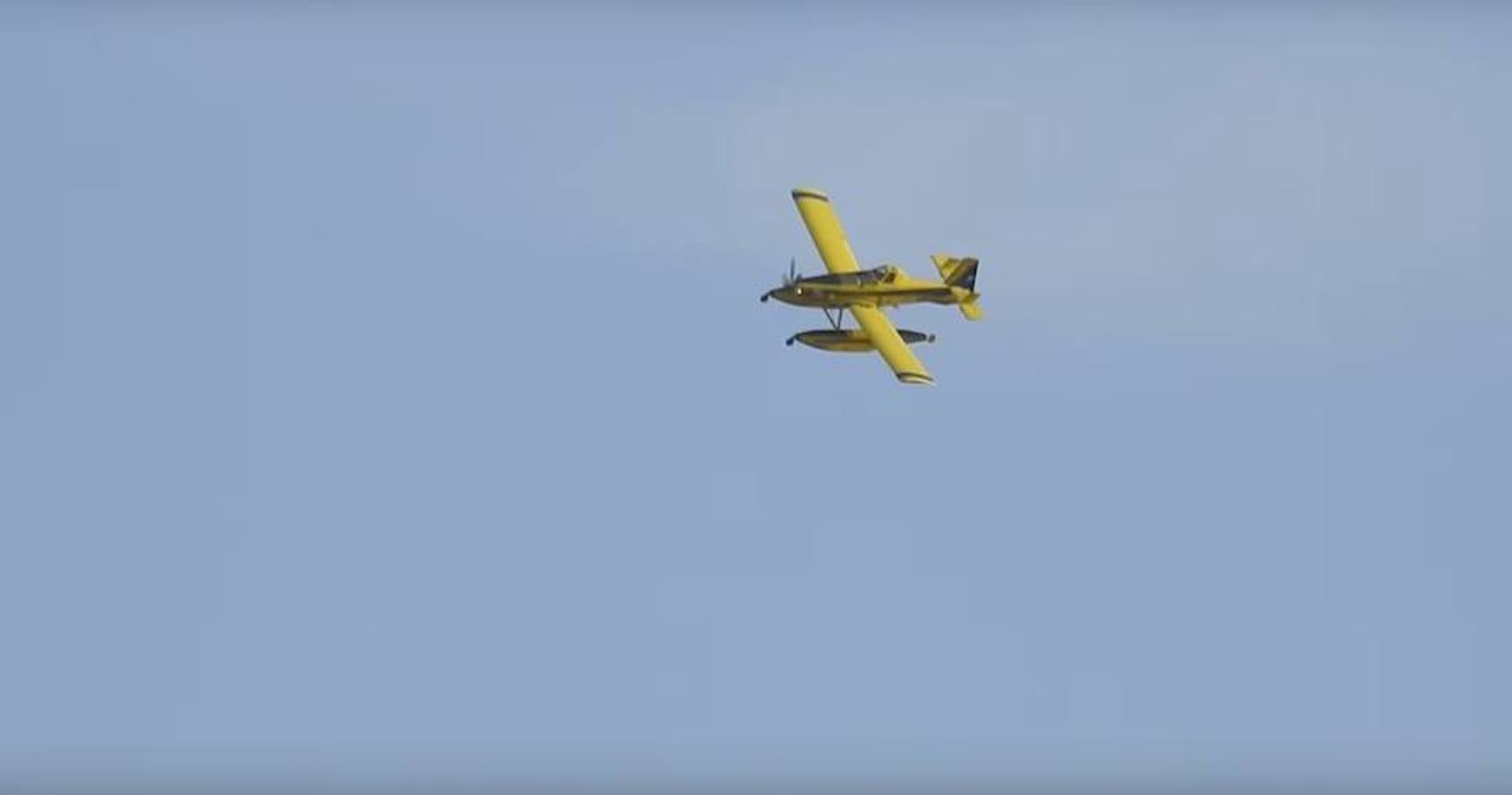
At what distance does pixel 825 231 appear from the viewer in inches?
5901

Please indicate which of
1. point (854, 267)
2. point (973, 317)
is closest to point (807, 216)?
point (854, 267)

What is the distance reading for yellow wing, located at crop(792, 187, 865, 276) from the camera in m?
147

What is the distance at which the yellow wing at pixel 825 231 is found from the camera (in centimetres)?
14738

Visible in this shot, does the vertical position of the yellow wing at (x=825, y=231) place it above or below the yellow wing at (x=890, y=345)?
above

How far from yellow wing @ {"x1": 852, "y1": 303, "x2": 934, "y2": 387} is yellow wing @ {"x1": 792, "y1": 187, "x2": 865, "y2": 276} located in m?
6.78

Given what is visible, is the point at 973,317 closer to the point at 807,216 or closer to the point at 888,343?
the point at 888,343

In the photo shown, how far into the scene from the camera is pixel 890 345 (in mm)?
136625

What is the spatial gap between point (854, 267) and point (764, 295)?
8270 millimetres

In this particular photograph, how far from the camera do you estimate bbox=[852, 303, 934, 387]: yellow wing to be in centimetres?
13150

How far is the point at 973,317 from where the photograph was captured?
13962 centimetres

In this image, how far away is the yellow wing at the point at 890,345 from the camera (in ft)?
431

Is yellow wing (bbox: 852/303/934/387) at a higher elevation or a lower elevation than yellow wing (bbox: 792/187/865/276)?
lower

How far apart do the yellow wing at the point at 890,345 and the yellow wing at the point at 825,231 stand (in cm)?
A: 678

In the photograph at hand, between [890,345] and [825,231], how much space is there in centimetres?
1508
